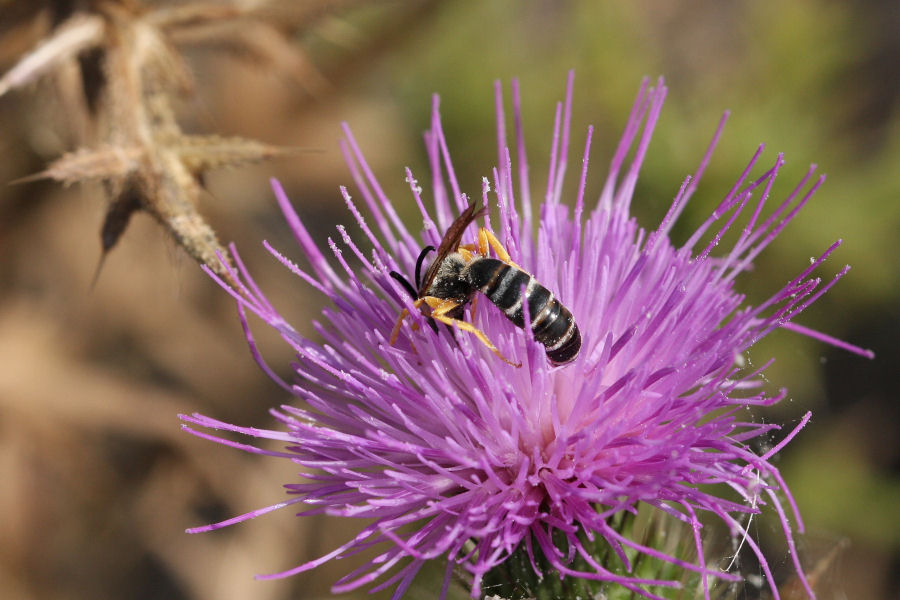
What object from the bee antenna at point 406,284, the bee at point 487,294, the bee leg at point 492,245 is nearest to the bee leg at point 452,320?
the bee at point 487,294

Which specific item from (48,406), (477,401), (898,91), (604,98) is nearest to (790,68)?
(604,98)

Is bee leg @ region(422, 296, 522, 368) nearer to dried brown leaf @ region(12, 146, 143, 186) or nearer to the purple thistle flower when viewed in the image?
the purple thistle flower

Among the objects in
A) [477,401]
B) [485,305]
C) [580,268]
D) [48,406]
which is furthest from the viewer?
[48,406]

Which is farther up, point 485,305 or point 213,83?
point 213,83

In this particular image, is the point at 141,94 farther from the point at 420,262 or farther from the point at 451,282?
the point at 451,282

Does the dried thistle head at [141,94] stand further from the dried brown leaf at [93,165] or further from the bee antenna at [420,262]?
the bee antenna at [420,262]

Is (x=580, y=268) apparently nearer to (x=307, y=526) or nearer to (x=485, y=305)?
(x=485, y=305)
